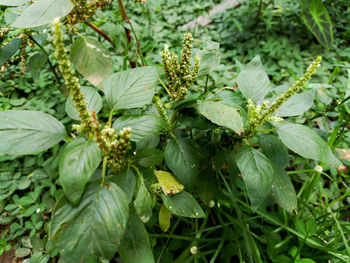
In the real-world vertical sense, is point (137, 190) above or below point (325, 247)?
above

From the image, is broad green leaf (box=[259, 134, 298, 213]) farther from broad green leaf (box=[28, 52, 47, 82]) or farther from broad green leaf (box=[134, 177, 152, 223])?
broad green leaf (box=[28, 52, 47, 82])

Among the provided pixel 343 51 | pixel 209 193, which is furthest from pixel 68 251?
pixel 343 51

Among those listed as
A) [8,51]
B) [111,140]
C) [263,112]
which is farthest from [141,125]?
[8,51]

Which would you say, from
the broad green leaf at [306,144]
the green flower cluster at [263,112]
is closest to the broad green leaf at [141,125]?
the green flower cluster at [263,112]

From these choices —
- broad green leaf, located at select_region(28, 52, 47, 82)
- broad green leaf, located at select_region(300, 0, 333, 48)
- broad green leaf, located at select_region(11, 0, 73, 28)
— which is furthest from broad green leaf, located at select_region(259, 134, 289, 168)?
broad green leaf, located at select_region(300, 0, 333, 48)

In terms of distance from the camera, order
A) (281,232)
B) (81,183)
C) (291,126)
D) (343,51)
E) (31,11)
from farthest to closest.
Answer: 1. (343,51)
2. (281,232)
3. (291,126)
4. (31,11)
5. (81,183)

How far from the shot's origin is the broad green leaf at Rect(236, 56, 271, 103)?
0.90 meters

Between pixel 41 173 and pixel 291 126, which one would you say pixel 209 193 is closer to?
pixel 291 126

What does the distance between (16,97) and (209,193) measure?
1461mm

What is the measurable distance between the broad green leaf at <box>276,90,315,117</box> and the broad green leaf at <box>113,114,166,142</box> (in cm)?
50

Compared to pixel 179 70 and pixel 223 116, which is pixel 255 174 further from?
pixel 179 70

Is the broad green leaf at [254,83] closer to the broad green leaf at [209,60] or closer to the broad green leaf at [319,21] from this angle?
the broad green leaf at [209,60]

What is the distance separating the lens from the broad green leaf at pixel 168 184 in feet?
2.38

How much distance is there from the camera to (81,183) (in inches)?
20.6
